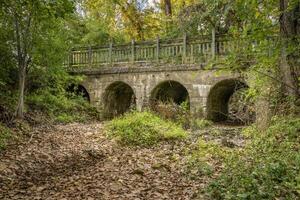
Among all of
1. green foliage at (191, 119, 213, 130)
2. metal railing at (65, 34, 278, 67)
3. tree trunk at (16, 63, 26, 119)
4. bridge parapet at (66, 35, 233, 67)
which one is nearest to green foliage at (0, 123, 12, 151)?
tree trunk at (16, 63, 26, 119)

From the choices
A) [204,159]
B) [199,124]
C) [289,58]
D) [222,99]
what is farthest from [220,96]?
[204,159]

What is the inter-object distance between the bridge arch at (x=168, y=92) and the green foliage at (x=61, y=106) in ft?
10.5

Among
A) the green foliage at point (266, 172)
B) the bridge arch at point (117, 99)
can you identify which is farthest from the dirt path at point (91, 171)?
the bridge arch at point (117, 99)

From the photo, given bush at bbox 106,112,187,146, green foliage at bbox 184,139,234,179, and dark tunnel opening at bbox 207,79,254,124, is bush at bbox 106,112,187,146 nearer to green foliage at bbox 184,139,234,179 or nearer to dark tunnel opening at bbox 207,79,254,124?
green foliage at bbox 184,139,234,179

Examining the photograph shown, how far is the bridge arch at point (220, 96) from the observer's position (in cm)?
1616

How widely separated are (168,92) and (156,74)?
292 centimetres

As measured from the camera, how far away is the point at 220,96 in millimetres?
18141

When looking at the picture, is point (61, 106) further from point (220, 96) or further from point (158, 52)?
point (220, 96)

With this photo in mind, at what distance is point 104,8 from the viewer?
23.9m

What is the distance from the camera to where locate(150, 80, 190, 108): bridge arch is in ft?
57.7

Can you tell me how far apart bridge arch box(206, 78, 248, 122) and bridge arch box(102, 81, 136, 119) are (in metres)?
4.48

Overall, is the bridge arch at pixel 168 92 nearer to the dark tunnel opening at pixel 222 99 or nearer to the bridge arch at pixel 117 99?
the dark tunnel opening at pixel 222 99

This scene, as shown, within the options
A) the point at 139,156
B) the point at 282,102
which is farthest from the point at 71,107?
the point at 282,102

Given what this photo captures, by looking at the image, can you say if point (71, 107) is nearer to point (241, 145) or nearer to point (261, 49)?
point (241, 145)
